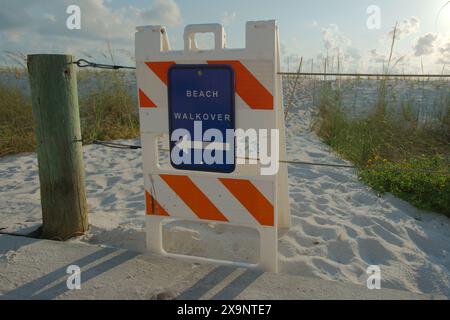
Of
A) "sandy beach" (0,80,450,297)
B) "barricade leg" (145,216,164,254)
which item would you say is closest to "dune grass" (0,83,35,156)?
"sandy beach" (0,80,450,297)

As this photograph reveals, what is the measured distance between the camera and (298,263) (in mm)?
2793

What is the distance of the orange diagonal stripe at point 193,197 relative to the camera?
2.60 meters

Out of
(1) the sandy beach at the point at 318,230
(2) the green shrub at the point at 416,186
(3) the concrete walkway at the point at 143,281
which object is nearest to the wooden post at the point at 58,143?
(1) the sandy beach at the point at 318,230

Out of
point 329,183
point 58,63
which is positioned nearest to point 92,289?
point 58,63

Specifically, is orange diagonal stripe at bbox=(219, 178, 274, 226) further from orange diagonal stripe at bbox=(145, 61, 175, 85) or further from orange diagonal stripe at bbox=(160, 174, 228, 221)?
orange diagonal stripe at bbox=(145, 61, 175, 85)

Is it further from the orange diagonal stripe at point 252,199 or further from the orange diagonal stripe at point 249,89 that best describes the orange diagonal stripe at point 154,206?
the orange diagonal stripe at point 249,89

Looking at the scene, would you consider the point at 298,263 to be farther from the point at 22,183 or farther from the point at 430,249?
the point at 22,183

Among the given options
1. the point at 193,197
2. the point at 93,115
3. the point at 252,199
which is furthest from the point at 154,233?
the point at 93,115

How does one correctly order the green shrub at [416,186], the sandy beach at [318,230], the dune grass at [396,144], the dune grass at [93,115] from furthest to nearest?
the dune grass at [93,115], the dune grass at [396,144], the green shrub at [416,186], the sandy beach at [318,230]

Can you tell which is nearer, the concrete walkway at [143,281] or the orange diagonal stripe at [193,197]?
the concrete walkway at [143,281]

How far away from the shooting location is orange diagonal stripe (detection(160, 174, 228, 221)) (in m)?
2.60

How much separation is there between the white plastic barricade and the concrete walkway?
19 cm

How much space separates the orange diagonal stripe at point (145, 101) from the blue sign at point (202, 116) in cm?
14

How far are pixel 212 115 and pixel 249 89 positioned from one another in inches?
11.1
